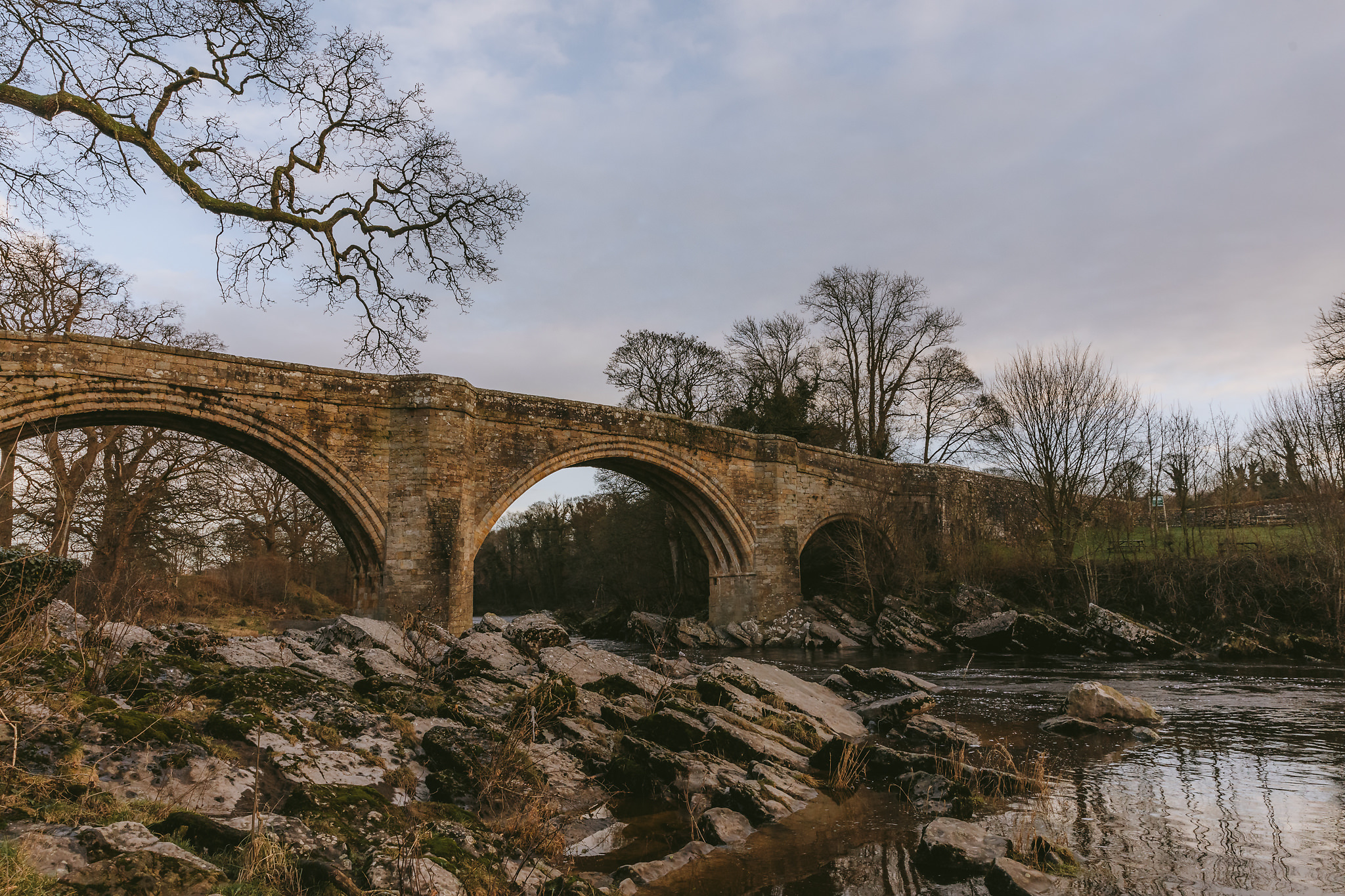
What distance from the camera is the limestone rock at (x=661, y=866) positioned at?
4492 millimetres

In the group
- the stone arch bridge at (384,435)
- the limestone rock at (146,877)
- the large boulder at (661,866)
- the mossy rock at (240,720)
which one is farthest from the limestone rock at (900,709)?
the stone arch bridge at (384,435)

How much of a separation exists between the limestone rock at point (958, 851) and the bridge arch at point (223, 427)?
12001mm

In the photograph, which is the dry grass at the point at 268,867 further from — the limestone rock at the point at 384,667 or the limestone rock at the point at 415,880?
the limestone rock at the point at 384,667

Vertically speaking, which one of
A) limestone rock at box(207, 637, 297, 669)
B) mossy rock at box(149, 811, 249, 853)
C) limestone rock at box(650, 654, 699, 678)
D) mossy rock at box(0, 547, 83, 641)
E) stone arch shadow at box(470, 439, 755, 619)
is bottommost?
limestone rock at box(650, 654, 699, 678)

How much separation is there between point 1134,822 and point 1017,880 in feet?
6.09

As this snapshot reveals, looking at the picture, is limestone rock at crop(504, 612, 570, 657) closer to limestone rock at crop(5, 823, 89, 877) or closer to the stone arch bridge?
the stone arch bridge

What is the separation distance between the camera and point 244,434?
538 inches

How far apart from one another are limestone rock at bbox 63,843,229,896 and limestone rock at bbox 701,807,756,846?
315cm

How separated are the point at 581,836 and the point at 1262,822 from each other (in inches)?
181

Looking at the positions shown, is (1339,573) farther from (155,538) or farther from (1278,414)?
(155,538)

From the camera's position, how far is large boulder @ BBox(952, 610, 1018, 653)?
58.2 feet

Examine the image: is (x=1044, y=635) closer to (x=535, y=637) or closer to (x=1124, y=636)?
(x=1124, y=636)

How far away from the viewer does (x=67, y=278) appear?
16344 millimetres

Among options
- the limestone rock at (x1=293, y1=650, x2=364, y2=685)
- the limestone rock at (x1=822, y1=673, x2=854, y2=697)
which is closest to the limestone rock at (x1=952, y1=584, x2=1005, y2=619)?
the limestone rock at (x1=822, y1=673, x2=854, y2=697)
